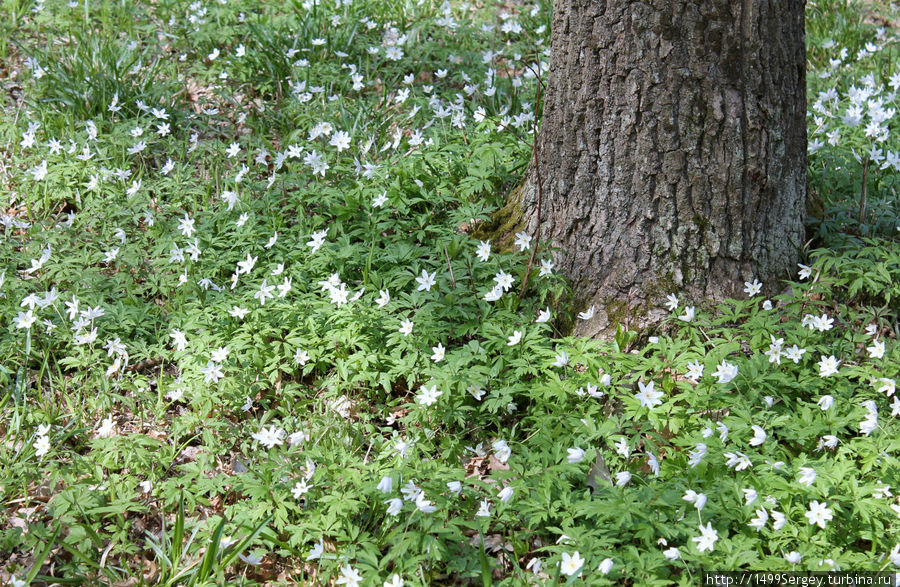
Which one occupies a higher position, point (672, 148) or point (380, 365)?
point (672, 148)

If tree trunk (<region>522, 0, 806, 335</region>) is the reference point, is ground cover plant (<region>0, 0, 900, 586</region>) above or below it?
below

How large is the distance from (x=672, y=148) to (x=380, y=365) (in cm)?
146

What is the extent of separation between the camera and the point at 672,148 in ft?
9.49

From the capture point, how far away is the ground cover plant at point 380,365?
2.30 m

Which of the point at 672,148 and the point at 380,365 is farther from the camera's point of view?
Answer: the point at 380,365

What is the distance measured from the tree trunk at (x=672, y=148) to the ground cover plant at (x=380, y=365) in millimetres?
152

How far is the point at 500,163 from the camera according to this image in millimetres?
3758

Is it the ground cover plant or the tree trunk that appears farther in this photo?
the tree trunk

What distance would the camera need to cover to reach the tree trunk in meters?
2.80

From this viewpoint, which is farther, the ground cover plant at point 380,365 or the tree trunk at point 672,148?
the tree trunk at point 672,148

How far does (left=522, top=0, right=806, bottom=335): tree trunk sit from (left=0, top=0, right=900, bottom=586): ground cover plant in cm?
15

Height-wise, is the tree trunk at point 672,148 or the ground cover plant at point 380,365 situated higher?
the tree trunk at point 672,148

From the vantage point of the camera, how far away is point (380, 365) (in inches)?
120

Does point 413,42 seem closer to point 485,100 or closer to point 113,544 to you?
point 485,100
